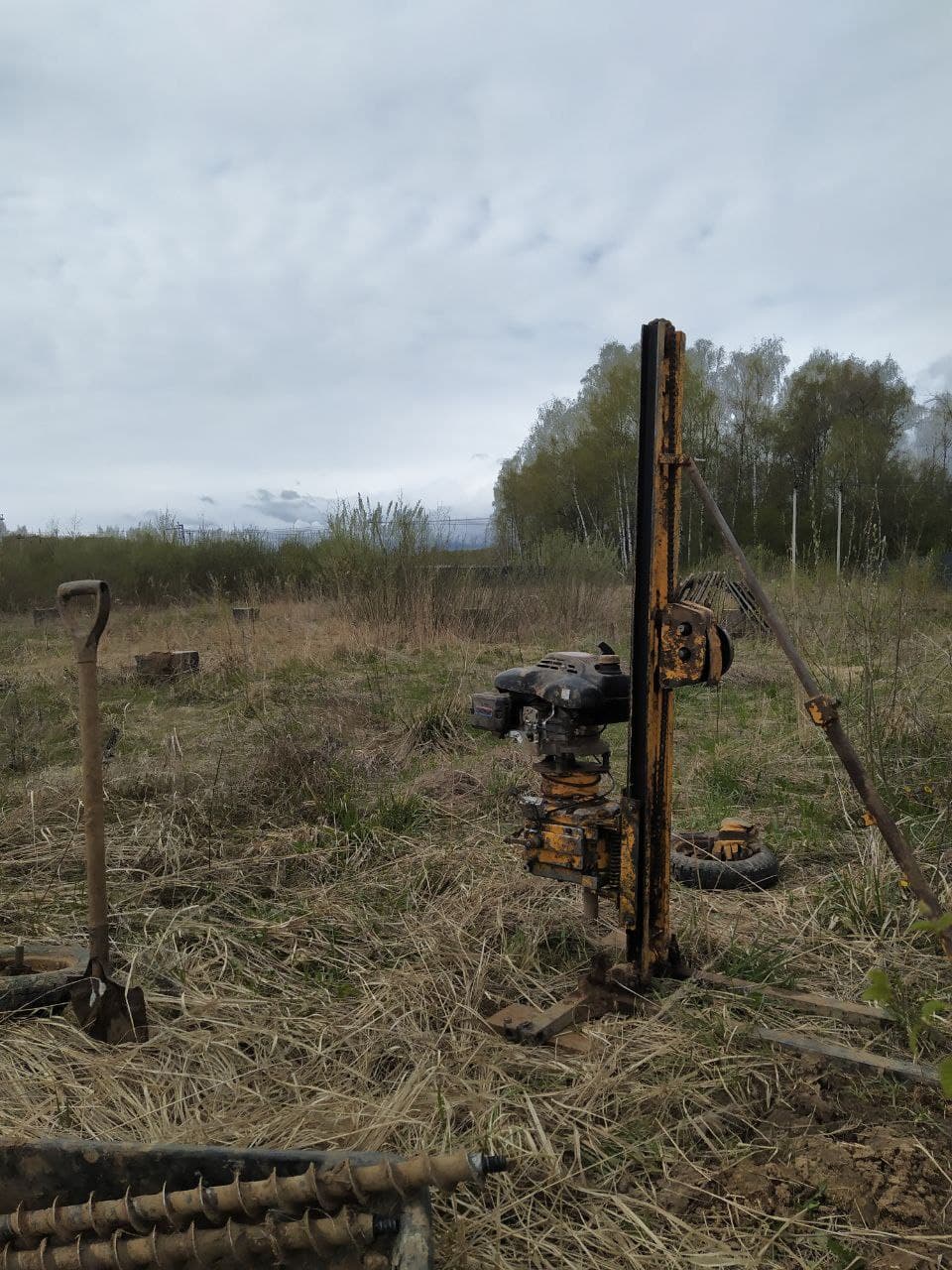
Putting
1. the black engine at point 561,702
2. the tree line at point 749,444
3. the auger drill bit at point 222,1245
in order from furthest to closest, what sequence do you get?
the tree line at point 749,444 → the black engine at point 561,702 → the auger drill bit at point 222,1245

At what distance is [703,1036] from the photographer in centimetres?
232

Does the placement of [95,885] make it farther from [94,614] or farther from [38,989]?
[94,614]

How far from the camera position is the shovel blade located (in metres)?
2.48

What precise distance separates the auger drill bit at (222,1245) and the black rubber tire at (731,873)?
2.24 metres

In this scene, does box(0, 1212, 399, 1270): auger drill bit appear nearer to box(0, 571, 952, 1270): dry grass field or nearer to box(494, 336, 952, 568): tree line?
box(0, 571, 952, 1270): dry grass field

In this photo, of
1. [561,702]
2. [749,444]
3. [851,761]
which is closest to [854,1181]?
[851,761]

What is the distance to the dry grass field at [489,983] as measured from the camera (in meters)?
1.82

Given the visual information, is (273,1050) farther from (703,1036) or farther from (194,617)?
(194,617)

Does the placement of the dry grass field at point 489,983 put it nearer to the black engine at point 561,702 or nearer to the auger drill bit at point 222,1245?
the auger drill bit at point 222,1245

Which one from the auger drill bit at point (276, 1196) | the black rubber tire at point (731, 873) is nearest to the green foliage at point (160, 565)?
the black rubber tire at point (731, 873)

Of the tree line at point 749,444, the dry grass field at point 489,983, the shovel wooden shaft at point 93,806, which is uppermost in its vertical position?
the tree line at point 749,444

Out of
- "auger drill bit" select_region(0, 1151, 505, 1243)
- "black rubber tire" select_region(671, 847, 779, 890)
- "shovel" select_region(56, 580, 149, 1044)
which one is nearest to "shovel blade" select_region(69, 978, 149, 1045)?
"shovel" select_region(56, 580, 149, 1044)

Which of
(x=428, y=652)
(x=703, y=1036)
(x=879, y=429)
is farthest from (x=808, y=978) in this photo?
(x=879, y=429)

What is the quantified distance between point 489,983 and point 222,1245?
1.39 meters
